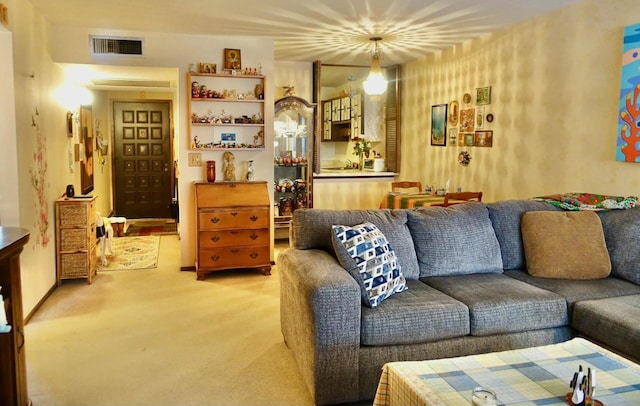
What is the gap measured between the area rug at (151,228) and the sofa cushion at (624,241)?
5.73 metres

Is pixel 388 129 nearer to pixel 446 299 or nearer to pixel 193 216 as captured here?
pixel 193 216

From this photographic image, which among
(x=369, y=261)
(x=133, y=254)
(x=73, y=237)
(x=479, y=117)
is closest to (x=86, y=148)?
(x=133, y=254)

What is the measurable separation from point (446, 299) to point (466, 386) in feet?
3.20

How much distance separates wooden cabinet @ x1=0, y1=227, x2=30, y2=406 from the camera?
7.43 feet

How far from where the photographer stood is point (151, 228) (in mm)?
7879

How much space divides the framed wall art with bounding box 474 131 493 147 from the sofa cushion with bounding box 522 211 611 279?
1.78 m

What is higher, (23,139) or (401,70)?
(401,70)

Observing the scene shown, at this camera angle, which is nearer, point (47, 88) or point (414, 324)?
point (414, 324)

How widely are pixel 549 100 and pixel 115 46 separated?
13.0 feet

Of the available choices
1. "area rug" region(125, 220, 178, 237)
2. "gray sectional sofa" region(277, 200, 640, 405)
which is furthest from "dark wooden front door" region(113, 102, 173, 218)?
"gray sectional sofa" region(277, 200, 640, 405)

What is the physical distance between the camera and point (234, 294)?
454cm

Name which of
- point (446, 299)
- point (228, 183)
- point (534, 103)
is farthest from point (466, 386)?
point (228, 183)

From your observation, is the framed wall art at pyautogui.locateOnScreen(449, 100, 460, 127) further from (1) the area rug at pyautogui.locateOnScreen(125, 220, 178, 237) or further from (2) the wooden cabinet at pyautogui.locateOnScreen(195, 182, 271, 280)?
(1) the area rug at pyautogui.locateOnScreen(125, 220, 178, 237)

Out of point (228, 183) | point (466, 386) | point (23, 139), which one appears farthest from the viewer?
point (228, 183)
